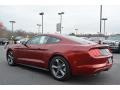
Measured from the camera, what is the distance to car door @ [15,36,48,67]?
7707mm

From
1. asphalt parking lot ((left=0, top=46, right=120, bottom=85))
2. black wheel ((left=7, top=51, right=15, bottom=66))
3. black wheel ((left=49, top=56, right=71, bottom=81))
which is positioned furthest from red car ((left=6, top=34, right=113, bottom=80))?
black wheel ((left=7, top=51, right=15, bottom=66))

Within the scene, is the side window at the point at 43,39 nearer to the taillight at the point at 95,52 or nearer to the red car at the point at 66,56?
the red car at the point at 66,56

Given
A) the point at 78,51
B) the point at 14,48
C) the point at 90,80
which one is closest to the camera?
the point at 78,51

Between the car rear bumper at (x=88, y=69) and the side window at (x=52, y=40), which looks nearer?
the car rear bumper at (x=88, y=69)

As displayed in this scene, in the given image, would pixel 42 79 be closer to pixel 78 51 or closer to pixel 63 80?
pixel 63 80

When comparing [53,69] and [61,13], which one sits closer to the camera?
[53,69]

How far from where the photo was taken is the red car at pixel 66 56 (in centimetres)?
657

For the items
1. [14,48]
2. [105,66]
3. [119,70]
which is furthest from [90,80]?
[14,48]

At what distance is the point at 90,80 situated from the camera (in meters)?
7.09

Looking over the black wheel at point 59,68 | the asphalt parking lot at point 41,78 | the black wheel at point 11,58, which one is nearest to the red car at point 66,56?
the black wheel at point 59,68

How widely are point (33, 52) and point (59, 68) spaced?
1375 millimetres

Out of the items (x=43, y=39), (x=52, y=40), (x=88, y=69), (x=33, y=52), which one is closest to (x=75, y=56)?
(x=88, y=69)

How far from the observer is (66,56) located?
22.2 feet

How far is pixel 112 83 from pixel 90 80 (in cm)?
69
